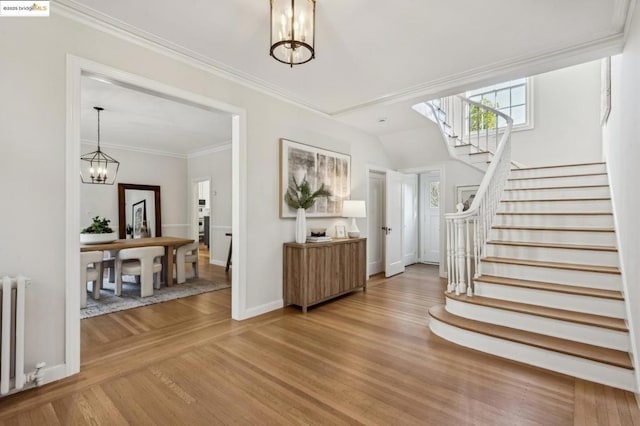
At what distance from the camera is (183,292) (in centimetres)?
459

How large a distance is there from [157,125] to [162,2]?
3.49m

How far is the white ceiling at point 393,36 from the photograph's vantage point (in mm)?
2287

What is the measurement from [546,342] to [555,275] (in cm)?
83

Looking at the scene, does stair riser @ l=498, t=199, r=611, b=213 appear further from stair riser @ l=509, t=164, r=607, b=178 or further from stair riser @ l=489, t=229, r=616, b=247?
stair riser @ l=509, t=164, r=607, b=178

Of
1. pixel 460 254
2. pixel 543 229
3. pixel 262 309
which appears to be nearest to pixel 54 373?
pixel 262 309

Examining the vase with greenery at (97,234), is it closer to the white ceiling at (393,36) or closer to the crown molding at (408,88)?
the crown molding at (408,88)

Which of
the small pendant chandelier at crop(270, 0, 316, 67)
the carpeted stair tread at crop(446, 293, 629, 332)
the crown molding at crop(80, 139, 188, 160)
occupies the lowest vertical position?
the carpeted stair tread at crop(446, 293, 629, 332)

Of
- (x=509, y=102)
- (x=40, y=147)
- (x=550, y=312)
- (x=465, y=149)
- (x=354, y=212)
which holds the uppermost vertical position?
(x=509, y=102)

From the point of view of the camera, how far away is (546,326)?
102 inches

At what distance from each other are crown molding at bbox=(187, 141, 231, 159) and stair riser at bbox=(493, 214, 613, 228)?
5489 millimetres

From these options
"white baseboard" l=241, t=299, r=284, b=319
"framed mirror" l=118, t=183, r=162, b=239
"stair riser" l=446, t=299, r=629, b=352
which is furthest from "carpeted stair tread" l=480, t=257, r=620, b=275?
"framed mirror" l=118, t=183, r=162, b=239

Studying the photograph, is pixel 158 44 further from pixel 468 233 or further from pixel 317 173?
pixel 468 233

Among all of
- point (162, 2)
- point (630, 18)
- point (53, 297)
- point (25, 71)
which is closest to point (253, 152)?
point (162, 2)

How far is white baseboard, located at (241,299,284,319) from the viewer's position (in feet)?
11.5
